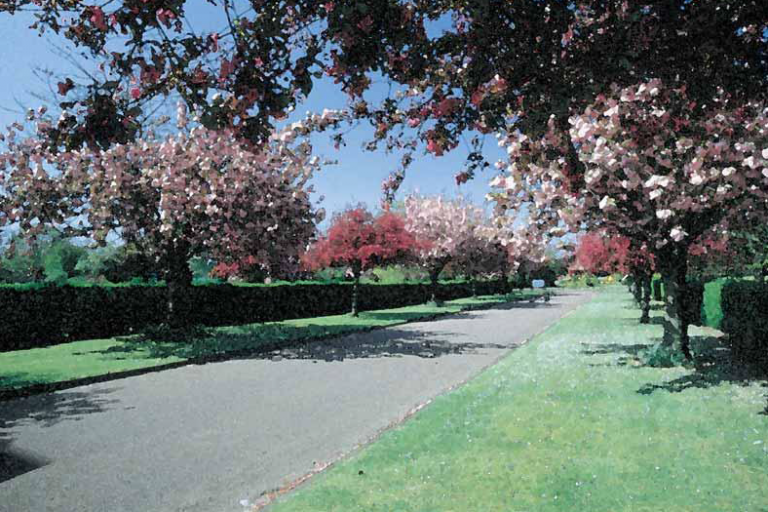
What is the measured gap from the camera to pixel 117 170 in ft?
53.6

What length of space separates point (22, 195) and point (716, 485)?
17417mm

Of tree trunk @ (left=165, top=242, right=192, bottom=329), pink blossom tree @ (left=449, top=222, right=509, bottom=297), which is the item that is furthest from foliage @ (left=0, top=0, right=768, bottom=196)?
pink blossom tree @ (left=449, top=222, right=509, bottom=297)

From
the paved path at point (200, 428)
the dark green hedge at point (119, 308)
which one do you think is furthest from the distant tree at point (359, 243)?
the paved path at point (200, 428)

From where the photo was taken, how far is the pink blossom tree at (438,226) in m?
46.4

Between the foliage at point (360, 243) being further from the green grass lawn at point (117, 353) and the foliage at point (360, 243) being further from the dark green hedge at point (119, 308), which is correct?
A: the green grass lawn at point (117, 353)

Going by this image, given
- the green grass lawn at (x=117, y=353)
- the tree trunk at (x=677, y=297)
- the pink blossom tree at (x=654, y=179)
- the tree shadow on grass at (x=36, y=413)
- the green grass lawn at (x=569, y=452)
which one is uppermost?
the pink blossom tree at (x=654, y=179)

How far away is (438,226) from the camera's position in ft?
162

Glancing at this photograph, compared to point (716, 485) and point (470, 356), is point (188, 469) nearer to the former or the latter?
point (716, 485)

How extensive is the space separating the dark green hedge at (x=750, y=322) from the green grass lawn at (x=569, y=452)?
148 cm

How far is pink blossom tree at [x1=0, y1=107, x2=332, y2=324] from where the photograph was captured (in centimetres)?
1627

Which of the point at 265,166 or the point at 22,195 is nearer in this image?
the point at 22,195

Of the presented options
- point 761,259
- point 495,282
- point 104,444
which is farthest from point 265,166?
point 495,282

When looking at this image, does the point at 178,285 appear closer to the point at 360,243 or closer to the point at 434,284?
the point at 360,243

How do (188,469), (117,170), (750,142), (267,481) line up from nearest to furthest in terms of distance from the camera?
1. (267,481)
2. (188,469)
3. (750,142)
4. (117,170)
